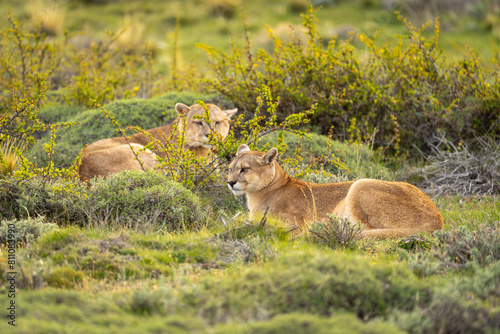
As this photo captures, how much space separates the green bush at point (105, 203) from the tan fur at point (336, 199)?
764 mm

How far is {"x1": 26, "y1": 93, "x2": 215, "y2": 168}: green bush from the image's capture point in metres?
9.66

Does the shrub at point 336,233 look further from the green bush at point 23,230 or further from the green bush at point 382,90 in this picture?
the green bush at point 382,90

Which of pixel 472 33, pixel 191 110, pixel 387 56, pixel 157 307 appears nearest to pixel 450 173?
pixel 387 56

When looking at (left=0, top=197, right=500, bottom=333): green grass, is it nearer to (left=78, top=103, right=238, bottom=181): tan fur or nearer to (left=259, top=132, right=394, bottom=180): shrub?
(left=78, top=103, right=238, bottom=181): tan fur

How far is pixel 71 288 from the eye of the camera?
469 centimetres

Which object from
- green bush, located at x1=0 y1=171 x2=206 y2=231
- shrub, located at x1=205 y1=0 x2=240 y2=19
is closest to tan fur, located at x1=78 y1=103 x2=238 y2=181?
green bush, located at x1=0 y1=171 x2=206 y2=231

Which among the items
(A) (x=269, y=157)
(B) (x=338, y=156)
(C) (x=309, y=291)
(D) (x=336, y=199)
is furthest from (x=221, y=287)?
(B) (x=338, y=156)

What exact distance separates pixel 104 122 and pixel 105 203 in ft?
13.8

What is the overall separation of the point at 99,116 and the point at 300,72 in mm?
4212

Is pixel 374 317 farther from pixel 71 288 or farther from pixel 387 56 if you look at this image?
pixel 387 56

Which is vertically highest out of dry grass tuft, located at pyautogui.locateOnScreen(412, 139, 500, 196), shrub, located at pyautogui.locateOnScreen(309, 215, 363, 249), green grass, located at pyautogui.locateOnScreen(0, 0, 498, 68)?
green grass, located at pyautogui.locateOnScreen(0, 0, 498, 68)

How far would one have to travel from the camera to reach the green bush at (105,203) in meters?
6.67

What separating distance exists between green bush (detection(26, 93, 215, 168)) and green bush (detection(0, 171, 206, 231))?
2.66m

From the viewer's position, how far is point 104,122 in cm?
1055
